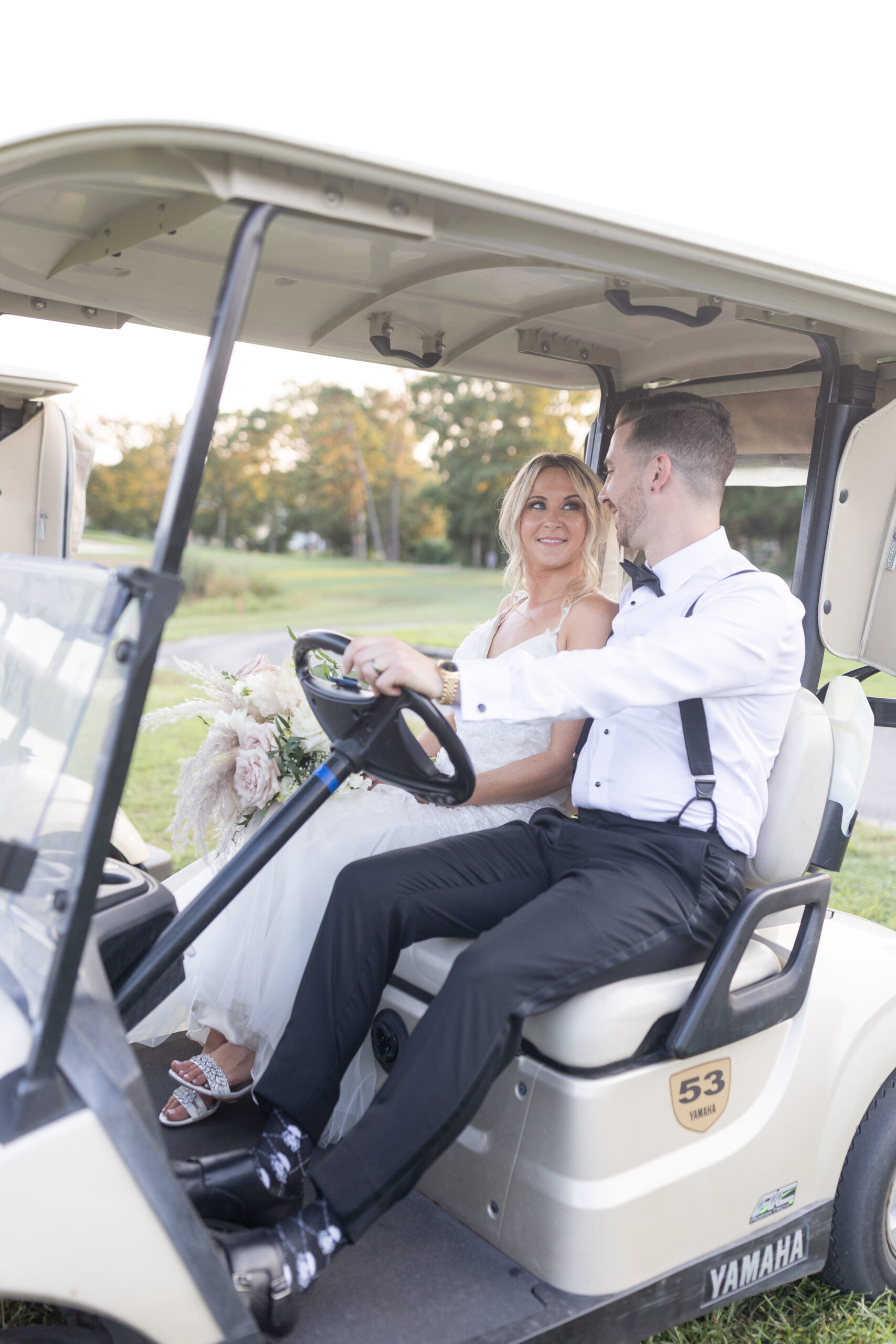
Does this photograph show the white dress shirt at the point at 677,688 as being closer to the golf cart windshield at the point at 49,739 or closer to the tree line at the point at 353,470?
the golf cart windshield at the point at 49,739

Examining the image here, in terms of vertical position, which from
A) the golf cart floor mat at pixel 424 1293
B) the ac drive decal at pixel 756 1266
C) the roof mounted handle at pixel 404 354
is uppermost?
the roof mounted handle at pixel 404 354

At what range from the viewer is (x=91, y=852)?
1293 millimetres

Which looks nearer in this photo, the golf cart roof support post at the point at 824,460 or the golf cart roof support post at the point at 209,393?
the golf cart roof support post at the point at 209,393

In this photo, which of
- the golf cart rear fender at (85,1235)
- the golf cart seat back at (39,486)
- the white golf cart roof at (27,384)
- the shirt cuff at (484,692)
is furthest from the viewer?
the golf cart seat back at (39,486)

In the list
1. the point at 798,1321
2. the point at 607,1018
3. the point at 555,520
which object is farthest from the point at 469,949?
the point at 555,520

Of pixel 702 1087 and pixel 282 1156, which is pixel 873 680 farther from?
pixel 282 1156

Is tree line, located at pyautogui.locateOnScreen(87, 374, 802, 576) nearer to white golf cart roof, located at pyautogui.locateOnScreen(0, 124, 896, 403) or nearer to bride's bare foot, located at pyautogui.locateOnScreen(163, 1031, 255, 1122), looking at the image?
white golf cart roof, located at pyautogui.locateOnScreen(0, 124, 896, 403)

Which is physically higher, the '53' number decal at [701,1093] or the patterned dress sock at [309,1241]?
the '53' number decal at [701,1093]

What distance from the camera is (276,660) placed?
11.8 metres

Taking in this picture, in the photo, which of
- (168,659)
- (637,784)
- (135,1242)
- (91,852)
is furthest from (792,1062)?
(168,659)

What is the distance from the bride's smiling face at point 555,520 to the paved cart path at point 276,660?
4598 mm

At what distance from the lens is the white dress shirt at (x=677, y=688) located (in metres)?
1.87

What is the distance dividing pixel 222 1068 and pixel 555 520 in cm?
153

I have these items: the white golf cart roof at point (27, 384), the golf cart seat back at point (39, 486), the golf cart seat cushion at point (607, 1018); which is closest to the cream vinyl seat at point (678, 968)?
the golf cart seat cushion at point (607, 1018)
